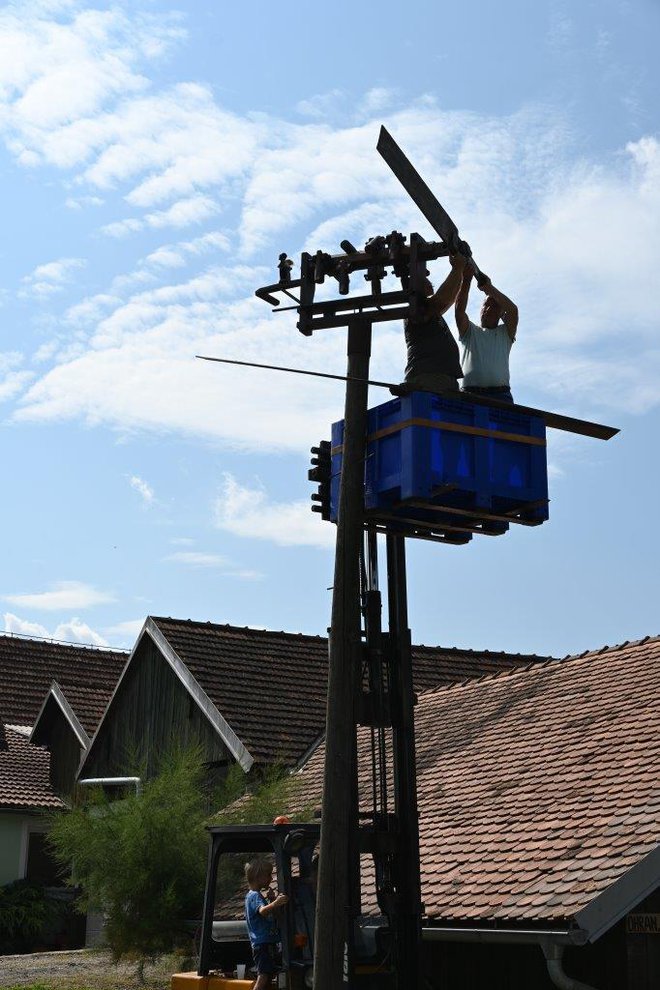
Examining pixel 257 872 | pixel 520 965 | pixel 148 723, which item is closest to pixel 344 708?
pixel 257 872

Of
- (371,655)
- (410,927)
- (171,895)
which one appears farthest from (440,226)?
(171,895)

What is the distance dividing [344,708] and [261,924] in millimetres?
2123

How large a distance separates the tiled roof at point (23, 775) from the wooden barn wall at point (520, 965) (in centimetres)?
1490

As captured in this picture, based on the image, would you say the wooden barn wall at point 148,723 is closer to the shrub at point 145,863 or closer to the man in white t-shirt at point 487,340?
the shrub at point 145,863

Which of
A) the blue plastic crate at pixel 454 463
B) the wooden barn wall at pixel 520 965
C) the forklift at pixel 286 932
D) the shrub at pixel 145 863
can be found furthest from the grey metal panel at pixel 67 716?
the blue plastic crate at pixel 454 463

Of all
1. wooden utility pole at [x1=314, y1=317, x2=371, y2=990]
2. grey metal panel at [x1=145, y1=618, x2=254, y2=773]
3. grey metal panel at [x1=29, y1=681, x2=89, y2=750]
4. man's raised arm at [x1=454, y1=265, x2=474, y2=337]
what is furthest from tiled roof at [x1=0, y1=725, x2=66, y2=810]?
man's raised arm at [x1=454, y1=265, x2=474, y2=337]

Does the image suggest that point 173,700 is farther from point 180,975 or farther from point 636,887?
point 636,887

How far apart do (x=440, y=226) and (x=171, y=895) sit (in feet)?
33.9

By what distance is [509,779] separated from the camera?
14.2 meters

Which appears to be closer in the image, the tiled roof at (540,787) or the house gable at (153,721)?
the tiled roof at (540,787)

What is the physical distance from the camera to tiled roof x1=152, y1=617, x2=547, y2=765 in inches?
797

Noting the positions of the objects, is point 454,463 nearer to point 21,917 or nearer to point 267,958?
point 267,958

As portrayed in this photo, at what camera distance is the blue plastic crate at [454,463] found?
875 centimetres

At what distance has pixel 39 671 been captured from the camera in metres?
32.8
